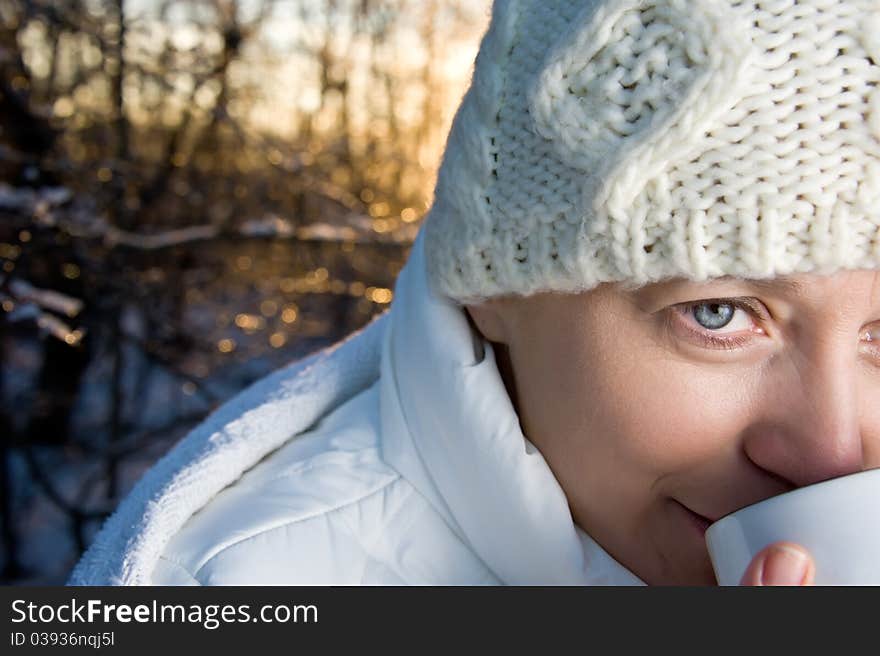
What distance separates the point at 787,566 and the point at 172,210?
233 cm

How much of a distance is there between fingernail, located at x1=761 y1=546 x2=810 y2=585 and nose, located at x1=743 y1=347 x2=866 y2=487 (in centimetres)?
12

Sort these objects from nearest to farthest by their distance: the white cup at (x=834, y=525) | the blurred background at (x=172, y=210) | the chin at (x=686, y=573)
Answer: the white cup at (x=834, y=525)
the chin at (x=686, y=573)
the blurred background at (x=172, y=210)

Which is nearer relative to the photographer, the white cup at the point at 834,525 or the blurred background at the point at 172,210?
the white cup at the point at 834,525

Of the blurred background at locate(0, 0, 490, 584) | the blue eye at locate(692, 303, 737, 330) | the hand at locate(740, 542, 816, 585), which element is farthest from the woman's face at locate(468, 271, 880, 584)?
the blurred background at locate(0, 0, 490, 584)

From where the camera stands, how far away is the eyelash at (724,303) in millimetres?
1024

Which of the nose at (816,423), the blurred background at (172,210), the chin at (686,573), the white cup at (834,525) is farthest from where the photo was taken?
the blurred background at (172,210)

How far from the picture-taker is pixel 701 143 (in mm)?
960

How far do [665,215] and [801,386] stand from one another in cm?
24

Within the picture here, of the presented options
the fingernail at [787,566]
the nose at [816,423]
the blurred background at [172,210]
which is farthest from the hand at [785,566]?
the blurred background at [172,210]

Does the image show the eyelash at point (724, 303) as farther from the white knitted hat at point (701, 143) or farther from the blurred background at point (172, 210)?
the blurred background at point (172, 210)

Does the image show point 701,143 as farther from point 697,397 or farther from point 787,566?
point 787,566

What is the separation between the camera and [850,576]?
2.91 ft

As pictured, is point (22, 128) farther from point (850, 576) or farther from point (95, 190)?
point (850, 576)
